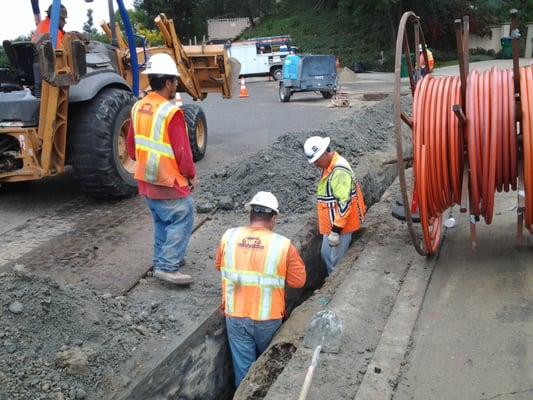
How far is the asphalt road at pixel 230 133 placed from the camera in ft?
23.7

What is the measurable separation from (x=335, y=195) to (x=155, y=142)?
1764mm

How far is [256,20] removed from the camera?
165 feet

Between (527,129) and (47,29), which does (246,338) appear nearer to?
(527,129)

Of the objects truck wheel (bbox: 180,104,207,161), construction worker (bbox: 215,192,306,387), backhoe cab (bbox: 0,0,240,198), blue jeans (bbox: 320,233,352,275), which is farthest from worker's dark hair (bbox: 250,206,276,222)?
truck wheel (bbox: 180,104,207,161)

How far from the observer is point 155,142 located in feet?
14.8

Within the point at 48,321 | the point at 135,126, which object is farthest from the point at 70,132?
the point at 48,321

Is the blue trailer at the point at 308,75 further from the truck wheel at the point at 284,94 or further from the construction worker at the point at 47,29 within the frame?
the construction worker at the point at 47,29

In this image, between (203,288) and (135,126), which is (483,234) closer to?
(203,288)

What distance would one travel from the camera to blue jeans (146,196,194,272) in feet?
15.6

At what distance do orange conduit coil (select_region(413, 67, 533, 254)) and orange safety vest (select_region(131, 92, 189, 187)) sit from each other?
189 cm

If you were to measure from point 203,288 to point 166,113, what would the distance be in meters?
1.50

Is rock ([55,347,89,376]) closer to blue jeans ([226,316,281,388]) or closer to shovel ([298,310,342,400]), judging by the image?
blue jeans ([226,316,281,388])

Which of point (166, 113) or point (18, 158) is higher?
point (166, 113)

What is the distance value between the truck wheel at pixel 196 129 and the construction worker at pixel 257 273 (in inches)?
192
